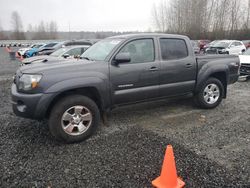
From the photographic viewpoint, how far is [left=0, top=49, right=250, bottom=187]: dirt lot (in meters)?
3.24

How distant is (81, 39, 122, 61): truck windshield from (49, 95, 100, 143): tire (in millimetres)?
956

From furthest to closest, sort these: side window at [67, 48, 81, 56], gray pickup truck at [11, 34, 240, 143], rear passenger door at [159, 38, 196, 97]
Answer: side window at [67, 48, 81, 56] → rear passenger door at [159, 38, 196, 97] → gray pickup truck at [11, 34, 240, 143]

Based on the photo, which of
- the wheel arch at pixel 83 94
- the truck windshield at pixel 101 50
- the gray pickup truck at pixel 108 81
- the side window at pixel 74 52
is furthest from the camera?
the side window at pixel 74 52

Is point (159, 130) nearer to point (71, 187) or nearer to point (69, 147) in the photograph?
point (69, 147)

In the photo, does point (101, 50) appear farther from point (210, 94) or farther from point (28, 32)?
point (28, 32)

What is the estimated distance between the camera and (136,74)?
477cm

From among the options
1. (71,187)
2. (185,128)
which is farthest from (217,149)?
(71,187)

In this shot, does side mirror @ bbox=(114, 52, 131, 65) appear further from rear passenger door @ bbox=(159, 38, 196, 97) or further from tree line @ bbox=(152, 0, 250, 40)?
tree line @ bbox=(152, 0, 250, 40)

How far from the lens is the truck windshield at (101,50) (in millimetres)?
4807

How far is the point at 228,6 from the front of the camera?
38.2 m

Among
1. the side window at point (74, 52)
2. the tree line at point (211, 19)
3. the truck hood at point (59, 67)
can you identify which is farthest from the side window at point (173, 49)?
the tree line at point (211, 19)

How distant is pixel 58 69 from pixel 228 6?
39.9m

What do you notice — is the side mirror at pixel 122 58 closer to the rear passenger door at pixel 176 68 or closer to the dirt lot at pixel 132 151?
the rear passenger door at pixel 176 68

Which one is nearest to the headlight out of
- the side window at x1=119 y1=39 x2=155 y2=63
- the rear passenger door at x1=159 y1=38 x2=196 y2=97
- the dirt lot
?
the dirt lot
